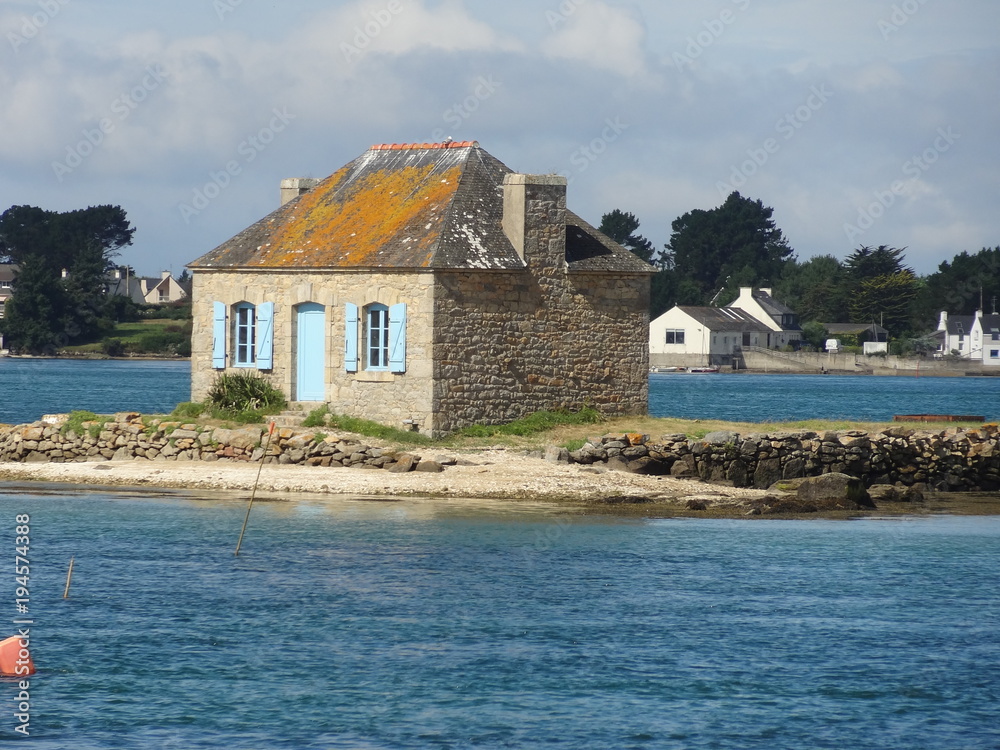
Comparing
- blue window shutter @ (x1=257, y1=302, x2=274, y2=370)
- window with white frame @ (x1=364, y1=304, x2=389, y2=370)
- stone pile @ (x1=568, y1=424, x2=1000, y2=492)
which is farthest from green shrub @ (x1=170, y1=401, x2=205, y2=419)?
stone pile @ (x1=568, y1=424, x2=1000, y2=492)

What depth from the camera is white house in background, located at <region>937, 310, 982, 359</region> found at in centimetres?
11712

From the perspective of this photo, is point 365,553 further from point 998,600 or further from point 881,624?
point 998,600

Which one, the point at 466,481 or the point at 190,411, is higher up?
the point at 190,411

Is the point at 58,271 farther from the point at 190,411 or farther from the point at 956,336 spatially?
the point at 190,411

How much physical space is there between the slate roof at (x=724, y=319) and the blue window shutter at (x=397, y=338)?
8879 cm

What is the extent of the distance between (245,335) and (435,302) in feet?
15.1

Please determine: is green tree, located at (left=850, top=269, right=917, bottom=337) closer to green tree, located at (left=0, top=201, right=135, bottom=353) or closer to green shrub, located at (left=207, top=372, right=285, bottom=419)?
green tree, located at (left=0, top=201, right=135, bottom=353)

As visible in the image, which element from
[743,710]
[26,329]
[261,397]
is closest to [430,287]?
[261,397]

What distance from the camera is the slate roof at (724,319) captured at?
113 m

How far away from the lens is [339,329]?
1037 inches

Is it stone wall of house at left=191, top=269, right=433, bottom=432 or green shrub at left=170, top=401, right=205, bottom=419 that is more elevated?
stone wall of house at left=191, top=269, right=433, bottom=432

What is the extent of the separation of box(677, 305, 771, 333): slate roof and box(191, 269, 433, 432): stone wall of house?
286 ft

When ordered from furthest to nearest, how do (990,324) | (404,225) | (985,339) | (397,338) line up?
(985,339) < (990,324) < (404,225) < (397,338)

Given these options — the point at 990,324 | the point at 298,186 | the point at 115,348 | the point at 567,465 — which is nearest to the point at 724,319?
the point at 990,324
